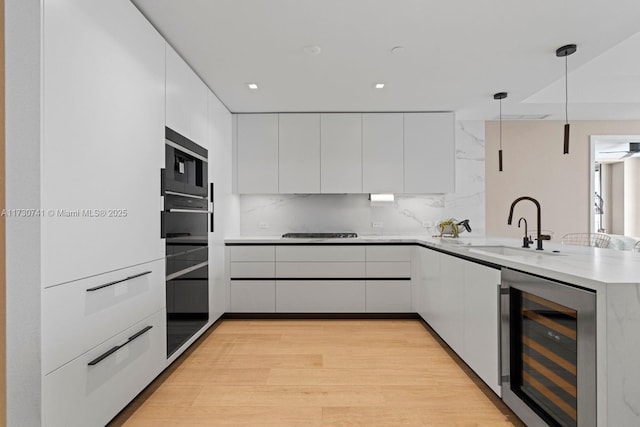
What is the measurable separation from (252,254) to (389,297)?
4.90 ft

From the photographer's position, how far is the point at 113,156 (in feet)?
5.78

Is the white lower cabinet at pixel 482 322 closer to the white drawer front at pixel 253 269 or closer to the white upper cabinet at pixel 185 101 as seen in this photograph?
the white drawer front at pixel 253 269

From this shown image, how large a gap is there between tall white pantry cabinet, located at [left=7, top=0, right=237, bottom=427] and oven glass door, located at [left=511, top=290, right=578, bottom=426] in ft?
6.46

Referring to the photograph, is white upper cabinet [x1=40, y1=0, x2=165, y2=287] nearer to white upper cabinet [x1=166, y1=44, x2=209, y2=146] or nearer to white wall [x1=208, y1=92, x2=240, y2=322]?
white upper cabinet [x1=166, y1=44, x2=209, y2=146]

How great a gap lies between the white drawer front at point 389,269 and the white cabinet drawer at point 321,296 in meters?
0.18

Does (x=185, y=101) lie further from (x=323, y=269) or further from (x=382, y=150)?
(x=382, y=150)

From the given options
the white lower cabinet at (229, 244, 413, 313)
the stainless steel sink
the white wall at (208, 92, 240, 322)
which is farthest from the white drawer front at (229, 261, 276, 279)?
the stainless steel sink

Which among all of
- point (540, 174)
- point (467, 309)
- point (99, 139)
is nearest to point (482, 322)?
point (467, 309)

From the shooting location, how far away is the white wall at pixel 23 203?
125 centimetres

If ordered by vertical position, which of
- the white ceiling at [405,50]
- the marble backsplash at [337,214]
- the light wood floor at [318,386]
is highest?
the white ceiling at [405,50]

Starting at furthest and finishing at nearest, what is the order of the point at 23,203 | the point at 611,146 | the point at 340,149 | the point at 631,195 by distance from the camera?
the point at 631,195 < the point at 611,146 < the point at 340,149 < the point at 23,203

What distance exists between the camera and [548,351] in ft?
5.00

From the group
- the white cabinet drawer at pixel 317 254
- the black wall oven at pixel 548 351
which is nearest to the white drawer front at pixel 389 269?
the white cabinet drawer at pixel 317 254

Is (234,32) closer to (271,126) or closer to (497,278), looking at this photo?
(271,126)
